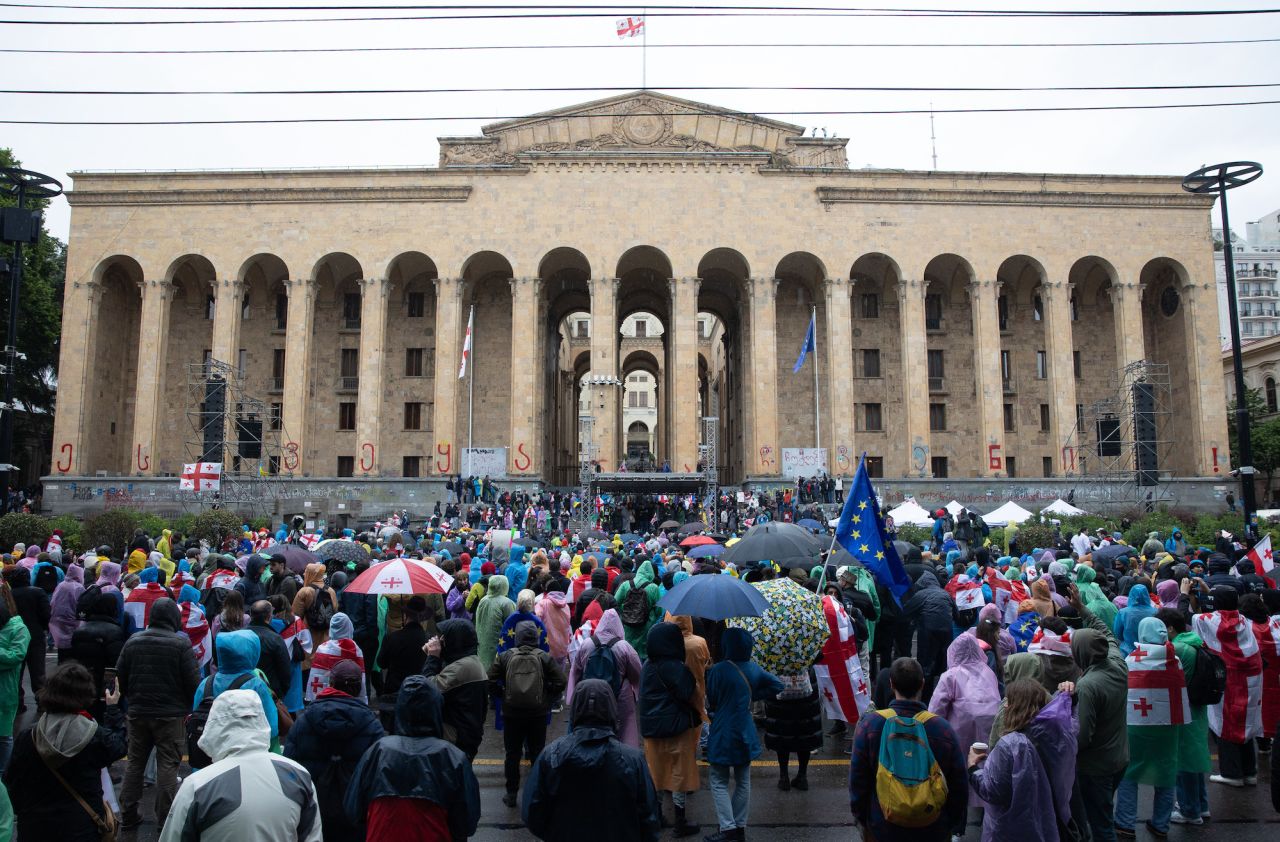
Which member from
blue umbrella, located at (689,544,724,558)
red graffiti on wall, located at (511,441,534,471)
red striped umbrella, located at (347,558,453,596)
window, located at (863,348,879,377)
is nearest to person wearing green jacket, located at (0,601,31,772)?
red striped umbrella, located at (347,558,453,596)

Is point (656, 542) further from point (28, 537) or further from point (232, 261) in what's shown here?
point (232, 261)

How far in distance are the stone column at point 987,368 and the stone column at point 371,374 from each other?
26.3 m

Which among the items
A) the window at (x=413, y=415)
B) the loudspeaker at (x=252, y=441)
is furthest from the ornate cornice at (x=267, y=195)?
the loudspeaker at (x=252, y=441)

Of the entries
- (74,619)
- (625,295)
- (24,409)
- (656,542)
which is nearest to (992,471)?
(625,295)

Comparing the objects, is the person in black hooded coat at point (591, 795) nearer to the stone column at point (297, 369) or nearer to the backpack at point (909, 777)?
the backpack at point (909, 777)

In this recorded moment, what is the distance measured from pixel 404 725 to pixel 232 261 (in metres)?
38.9

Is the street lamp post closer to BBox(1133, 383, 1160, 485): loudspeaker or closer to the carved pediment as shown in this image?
BBox(1133, 383, 1160, 485): loudspeaker

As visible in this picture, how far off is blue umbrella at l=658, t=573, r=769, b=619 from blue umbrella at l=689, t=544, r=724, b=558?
15.3 feet

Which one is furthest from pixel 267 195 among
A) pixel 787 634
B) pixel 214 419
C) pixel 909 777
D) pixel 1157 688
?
pixel 909 777

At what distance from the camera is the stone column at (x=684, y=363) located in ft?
127

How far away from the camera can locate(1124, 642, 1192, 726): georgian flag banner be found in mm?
7250

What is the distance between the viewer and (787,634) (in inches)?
321

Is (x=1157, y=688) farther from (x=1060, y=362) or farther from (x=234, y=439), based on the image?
(x=234, y=439)

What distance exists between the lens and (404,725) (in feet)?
16.0
